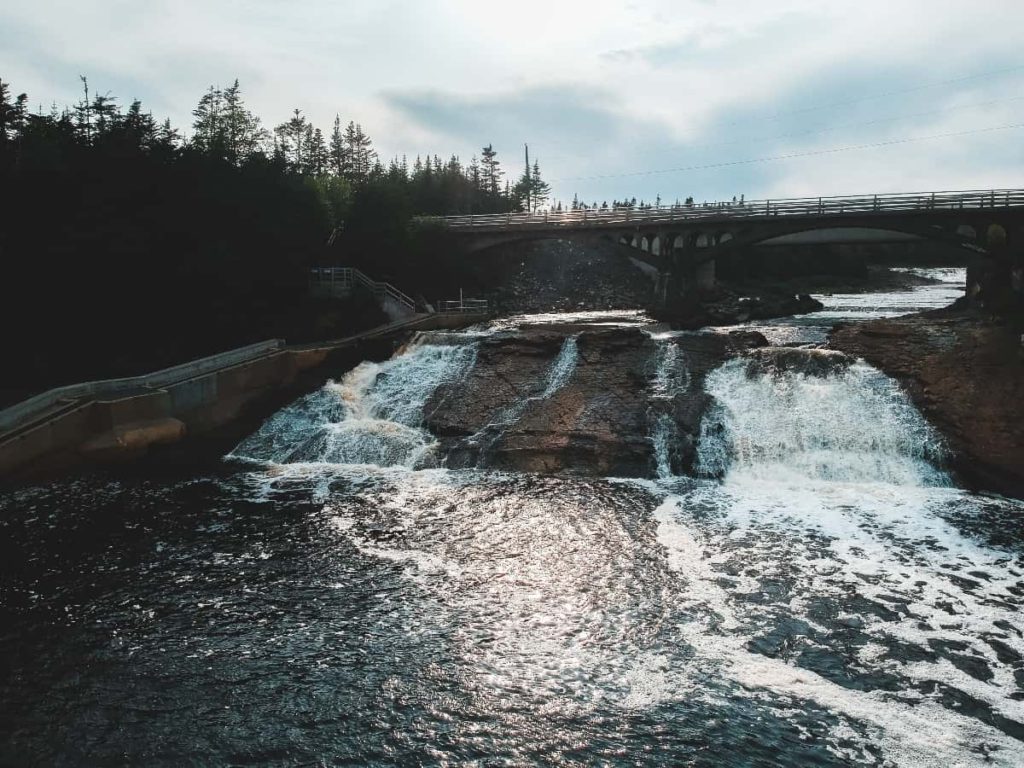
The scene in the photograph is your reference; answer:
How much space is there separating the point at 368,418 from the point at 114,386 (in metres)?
9.17

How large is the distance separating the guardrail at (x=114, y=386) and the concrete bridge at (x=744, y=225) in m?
28.6

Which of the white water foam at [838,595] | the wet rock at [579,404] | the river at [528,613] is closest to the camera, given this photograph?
the white water foam at [838,595]

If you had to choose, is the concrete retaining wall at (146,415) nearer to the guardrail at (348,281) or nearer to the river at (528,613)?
the river at (528,613)

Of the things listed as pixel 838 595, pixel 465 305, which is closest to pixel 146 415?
pixel 838 595

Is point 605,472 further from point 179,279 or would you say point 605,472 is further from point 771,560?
point 179,279

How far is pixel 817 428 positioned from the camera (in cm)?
2148

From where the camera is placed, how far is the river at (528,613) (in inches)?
360

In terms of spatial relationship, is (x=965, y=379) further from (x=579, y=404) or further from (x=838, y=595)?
(x=838, y=595)

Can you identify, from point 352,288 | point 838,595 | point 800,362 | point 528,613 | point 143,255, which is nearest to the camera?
point 528,613

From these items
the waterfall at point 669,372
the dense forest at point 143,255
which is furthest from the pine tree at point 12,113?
the waterfall at point 669,372

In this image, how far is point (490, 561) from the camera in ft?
47.1

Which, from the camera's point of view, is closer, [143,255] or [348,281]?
[143,255]

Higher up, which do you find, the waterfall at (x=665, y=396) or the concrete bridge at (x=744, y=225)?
the concrete bridge at (x=744, y=225)

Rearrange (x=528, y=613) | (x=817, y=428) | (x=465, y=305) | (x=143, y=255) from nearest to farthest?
(x=528, y=613) < (x=817, y=428) < (x=143, y=255) < (x=465, y=305)
